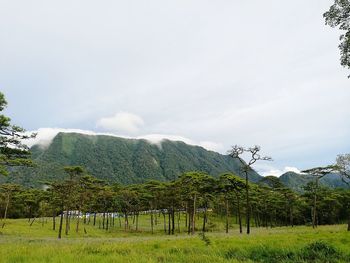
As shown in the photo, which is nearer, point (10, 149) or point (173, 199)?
point (10, 149)

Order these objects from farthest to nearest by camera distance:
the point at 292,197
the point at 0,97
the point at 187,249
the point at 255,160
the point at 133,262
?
the point at 292,197 → the point at 255,160 → the point at 0,97 → the point at 187,249 → the point at 133,262

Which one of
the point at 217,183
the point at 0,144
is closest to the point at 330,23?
the point at 0,144

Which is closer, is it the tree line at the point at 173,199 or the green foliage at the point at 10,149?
the green foliage at the point at 10,149

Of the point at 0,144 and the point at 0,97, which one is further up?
the point at 0,97

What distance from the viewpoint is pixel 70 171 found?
71875 mm

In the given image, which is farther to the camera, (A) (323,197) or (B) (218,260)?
(A) (323,197)

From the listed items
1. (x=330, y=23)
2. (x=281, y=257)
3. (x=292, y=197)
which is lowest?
(x=281, y=257)

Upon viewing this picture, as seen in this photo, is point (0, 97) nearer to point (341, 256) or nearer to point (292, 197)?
point (341, 256)

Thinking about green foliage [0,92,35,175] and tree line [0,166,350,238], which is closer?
green foliage [0,92,35,175]

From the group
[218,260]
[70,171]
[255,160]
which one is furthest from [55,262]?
[70,171]

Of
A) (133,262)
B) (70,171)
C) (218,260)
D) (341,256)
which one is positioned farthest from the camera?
(70,171)

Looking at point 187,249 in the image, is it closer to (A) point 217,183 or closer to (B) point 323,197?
(A) point 217,183

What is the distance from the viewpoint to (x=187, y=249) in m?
17.1

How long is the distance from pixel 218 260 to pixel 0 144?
27444 millimetres
